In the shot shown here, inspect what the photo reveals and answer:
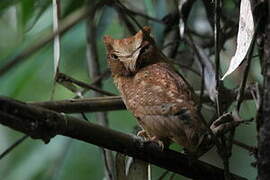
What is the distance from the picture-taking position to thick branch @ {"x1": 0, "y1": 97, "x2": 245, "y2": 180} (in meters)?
1.27

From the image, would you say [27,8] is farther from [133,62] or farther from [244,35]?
[244,35]

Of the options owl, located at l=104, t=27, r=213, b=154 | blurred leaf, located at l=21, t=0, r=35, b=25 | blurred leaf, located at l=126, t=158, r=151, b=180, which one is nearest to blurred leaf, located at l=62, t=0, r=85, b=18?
blurred leaf, located at l=21, t=0, r=35, b=25

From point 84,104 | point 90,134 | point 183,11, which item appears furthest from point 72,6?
point 90,134

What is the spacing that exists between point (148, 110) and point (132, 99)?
0.13 meters

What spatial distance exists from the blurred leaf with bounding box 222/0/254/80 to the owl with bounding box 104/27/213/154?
0.14 metres

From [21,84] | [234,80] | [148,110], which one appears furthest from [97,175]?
[148,110]

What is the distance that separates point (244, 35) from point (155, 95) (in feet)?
0.88

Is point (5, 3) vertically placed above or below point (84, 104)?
above

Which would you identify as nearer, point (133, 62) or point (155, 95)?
point (155, 95)

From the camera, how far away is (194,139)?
155 centimetres

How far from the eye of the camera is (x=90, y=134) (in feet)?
4.63

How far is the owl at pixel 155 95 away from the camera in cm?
158

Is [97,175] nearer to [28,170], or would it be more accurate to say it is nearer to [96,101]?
[28,170]

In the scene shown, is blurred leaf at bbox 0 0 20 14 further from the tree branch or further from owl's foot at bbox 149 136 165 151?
owl's foot at bbox 149 136 165 151
